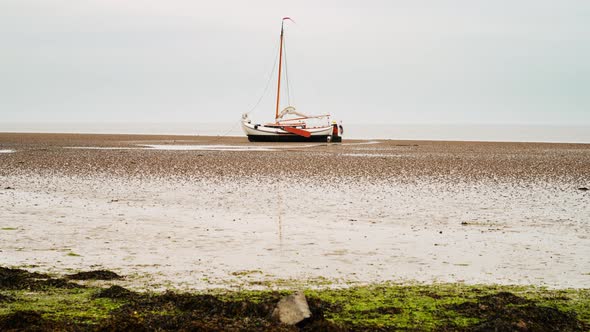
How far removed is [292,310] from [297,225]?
273 inches

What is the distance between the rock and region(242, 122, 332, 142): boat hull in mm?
54906


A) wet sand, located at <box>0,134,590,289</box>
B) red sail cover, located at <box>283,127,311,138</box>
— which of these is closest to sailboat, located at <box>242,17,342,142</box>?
red sail cover, located at <box>283,127,311,138</box>

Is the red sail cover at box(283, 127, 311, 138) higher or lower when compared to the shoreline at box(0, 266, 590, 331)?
higher

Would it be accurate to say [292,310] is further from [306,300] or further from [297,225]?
[297,225]

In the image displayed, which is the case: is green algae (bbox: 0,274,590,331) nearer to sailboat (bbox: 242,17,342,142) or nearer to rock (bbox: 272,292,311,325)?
rock (bbox: 272,292,311,325)

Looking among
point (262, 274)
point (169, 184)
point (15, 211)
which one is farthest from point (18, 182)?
point (262, 274)

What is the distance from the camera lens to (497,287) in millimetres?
8266

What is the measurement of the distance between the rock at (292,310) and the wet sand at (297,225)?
6.44 ft

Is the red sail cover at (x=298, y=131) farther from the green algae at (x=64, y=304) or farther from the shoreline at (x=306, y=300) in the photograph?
the green algae at (x=64, y=304)

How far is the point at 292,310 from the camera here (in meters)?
6.34

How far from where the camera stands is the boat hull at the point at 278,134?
6147cm

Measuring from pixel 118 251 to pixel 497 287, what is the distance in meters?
5.66

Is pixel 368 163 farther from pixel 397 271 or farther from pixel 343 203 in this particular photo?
pixel 397 271

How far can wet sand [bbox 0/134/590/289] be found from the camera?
30.3 ft
